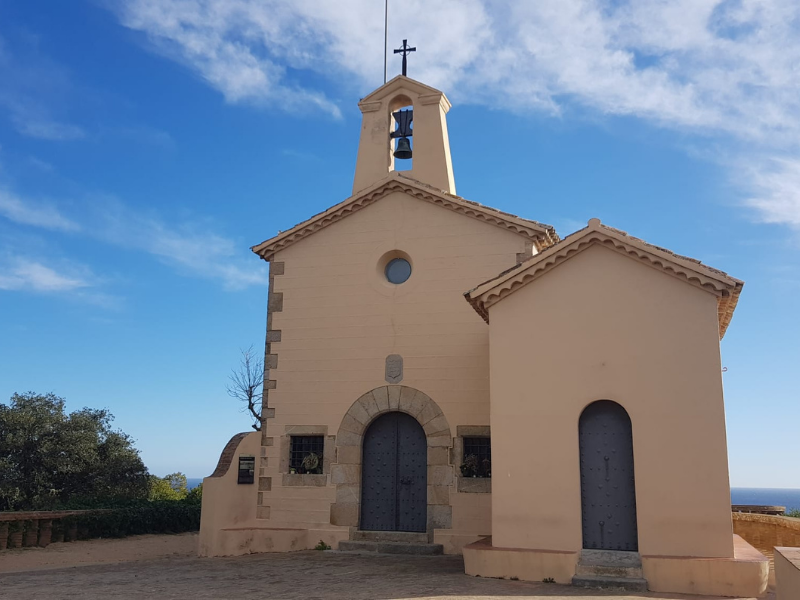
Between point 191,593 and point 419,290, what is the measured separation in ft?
21.7

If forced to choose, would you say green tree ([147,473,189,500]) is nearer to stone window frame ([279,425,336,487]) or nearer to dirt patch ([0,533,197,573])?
dirt patch ([0,533,197,573])

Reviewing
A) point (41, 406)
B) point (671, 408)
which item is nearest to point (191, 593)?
point (671, 408)

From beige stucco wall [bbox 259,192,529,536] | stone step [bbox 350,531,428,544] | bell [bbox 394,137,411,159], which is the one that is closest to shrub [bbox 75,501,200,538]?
beige stucco wall [bbox 259,192,529,536]

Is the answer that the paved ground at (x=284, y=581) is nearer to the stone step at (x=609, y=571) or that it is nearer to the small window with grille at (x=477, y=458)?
the stone step at (x=609, y=571)

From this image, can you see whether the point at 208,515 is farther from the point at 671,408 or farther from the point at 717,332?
the point at 717,332

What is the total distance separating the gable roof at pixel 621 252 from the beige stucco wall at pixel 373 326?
219 centimetres

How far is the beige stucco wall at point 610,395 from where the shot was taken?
941 centimetres

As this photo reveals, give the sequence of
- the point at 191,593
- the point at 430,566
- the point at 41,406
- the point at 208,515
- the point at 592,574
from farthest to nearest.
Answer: the point at 41,406, the point at 208,515, the point at 430,566, the point at 592,574, the point at 191,593

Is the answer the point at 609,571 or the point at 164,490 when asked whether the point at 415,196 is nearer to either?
the point at 609,571

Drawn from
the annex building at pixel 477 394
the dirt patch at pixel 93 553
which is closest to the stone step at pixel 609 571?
the annex building at pixel 477 394

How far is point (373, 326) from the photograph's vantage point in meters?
13.5

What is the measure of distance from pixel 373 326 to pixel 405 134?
14.3 ft

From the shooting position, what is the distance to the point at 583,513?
985cm

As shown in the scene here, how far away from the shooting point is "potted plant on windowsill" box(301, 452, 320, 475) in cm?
1339
